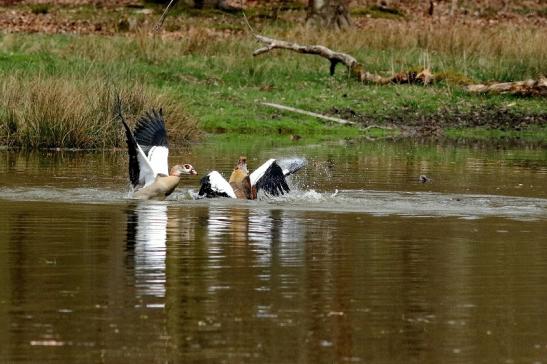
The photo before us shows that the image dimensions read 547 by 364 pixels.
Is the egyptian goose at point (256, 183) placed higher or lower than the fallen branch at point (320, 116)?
lower

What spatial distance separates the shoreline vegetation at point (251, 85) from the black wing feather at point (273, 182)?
22.3 feet

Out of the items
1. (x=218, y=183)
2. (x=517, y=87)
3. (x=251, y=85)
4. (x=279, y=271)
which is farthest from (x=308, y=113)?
(x=279, y=271)

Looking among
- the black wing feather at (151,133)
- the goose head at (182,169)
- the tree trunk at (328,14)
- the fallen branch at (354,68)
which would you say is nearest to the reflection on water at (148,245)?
the goose head at (182,169)

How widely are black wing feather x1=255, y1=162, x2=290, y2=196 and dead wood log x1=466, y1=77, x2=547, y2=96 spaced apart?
13.9 meters

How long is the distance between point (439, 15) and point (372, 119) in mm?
22895

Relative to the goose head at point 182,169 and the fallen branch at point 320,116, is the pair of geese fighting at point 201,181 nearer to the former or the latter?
the goose head at point 182,169

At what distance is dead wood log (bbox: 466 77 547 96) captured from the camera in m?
30.7

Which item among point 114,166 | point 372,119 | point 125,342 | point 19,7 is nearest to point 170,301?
point 125,342

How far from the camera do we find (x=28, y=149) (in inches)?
944

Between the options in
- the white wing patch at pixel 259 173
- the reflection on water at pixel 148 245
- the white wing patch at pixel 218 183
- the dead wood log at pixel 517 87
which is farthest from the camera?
the dead wood log at pixel 517 87

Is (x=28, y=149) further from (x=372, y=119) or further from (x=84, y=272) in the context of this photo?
(x=84, y=272)

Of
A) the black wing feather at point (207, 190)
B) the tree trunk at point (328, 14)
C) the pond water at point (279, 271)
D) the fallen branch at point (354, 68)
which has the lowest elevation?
the pond water at point (279, 271)

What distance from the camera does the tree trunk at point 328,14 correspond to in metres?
41.7

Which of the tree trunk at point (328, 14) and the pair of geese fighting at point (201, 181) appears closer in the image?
the pair of geese fighting at point (201, 181)
